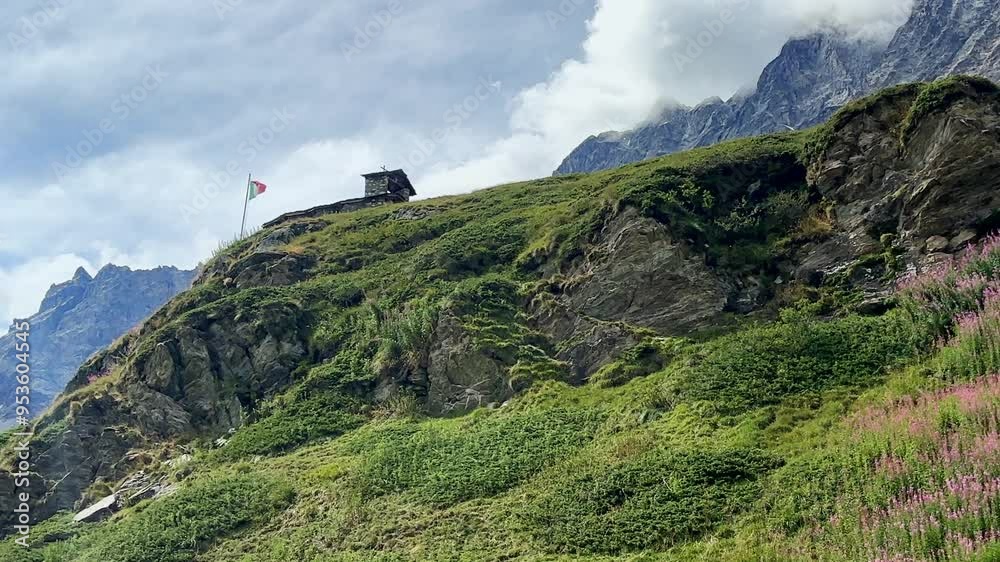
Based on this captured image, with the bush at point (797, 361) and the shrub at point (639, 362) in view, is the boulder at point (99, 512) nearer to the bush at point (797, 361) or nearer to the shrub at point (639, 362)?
the shrub at point (639, 362)

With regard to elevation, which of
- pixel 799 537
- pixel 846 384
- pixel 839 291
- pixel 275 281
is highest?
pixel 275 281

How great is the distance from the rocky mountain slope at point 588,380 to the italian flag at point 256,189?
2477 centimetres

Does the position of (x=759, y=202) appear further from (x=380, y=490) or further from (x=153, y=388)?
(x=153, y=388)

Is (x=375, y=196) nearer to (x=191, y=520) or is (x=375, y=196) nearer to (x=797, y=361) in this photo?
(x=191, y=520)

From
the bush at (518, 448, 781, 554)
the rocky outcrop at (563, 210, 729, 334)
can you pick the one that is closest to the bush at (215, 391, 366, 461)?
the rocky outcrop at (563, 210, 729, 334)

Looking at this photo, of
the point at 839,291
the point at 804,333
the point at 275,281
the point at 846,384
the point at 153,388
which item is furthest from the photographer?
the point at 275,281

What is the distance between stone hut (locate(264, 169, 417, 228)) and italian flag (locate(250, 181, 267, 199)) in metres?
7.32

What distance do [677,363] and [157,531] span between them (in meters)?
18.1

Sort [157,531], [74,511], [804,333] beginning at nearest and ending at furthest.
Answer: [804,333], [157,531], [74,511]

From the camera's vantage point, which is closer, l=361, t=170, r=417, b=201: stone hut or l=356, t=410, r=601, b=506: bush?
l=356, t=410, r=601, b=506: bush

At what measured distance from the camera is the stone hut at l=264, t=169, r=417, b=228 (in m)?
62.7

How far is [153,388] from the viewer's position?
120ft

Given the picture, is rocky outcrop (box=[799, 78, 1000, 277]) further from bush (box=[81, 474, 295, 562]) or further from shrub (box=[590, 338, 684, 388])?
bush (box=[81, 474, 295, 562])

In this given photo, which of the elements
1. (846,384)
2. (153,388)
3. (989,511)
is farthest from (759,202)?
(153,388)
